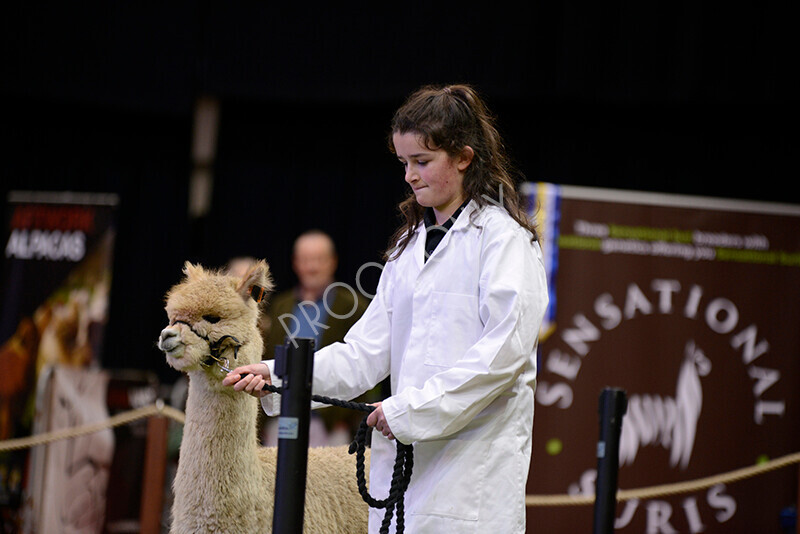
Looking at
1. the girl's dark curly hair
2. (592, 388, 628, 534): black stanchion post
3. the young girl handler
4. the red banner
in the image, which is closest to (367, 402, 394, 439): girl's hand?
the young girl handler

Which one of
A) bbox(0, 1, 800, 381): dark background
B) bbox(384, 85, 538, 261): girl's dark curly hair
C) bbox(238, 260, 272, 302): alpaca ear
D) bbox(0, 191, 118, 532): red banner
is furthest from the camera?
bbox(0, 191, 118, 532): red banner

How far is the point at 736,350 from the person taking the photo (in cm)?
489

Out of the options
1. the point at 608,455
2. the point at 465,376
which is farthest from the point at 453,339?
the point at 608,455

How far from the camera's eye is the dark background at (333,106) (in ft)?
20.3

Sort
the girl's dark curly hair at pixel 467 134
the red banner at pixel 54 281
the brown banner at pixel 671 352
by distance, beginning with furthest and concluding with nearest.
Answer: the red banner at pixel 54 281
the brown banner at pixel 671 352
the girl's dark curly hair at pixel 467 134

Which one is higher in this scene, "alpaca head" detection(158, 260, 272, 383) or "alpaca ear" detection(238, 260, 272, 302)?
"alpaca ear" detection(238, 260, 272, 302)

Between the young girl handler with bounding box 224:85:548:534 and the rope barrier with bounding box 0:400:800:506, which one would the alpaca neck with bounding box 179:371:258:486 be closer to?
the young girl handler with bounding box 224:85:548:534

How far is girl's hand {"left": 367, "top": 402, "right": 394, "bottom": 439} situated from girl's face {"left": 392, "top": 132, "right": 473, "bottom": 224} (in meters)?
0.53

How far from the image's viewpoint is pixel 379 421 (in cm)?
212

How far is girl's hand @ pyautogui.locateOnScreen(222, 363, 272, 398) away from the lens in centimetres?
226

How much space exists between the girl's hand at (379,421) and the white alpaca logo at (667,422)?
2854 mm

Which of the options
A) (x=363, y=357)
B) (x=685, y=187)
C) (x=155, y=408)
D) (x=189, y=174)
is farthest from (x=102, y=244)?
(x=363, y=357)

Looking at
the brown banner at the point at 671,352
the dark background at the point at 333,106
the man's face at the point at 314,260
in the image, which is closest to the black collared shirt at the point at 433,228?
the brown banner at the point at 671,352

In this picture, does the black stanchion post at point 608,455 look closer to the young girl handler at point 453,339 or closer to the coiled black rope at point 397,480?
the young girl handler at point 453,339
